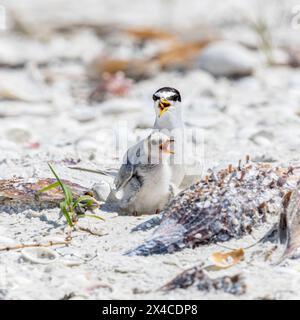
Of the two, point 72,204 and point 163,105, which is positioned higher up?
point 163,105

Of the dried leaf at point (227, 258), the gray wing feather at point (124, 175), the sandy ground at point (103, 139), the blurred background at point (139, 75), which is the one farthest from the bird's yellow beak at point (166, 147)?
the blurred background at point (139, 75)

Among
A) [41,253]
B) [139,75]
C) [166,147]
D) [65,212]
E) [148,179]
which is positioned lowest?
[41,253]

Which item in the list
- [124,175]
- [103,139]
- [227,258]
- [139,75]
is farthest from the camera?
[139,75]

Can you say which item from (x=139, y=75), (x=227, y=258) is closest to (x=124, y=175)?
(x=227, y=258)

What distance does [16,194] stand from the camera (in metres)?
3.45

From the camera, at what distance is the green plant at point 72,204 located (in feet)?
10.5

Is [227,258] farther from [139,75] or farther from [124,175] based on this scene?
[139,75]

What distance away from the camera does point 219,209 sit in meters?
2.98

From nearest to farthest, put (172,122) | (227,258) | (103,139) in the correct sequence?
(227,258) < (172,122) < (103,139)

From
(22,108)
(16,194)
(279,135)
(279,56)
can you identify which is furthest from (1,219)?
(279,56)

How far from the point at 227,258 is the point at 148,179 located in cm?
59

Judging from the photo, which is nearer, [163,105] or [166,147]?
[166,147]

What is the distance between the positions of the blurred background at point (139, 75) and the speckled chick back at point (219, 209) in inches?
Result: 36.4

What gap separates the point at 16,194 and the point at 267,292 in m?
1.28
